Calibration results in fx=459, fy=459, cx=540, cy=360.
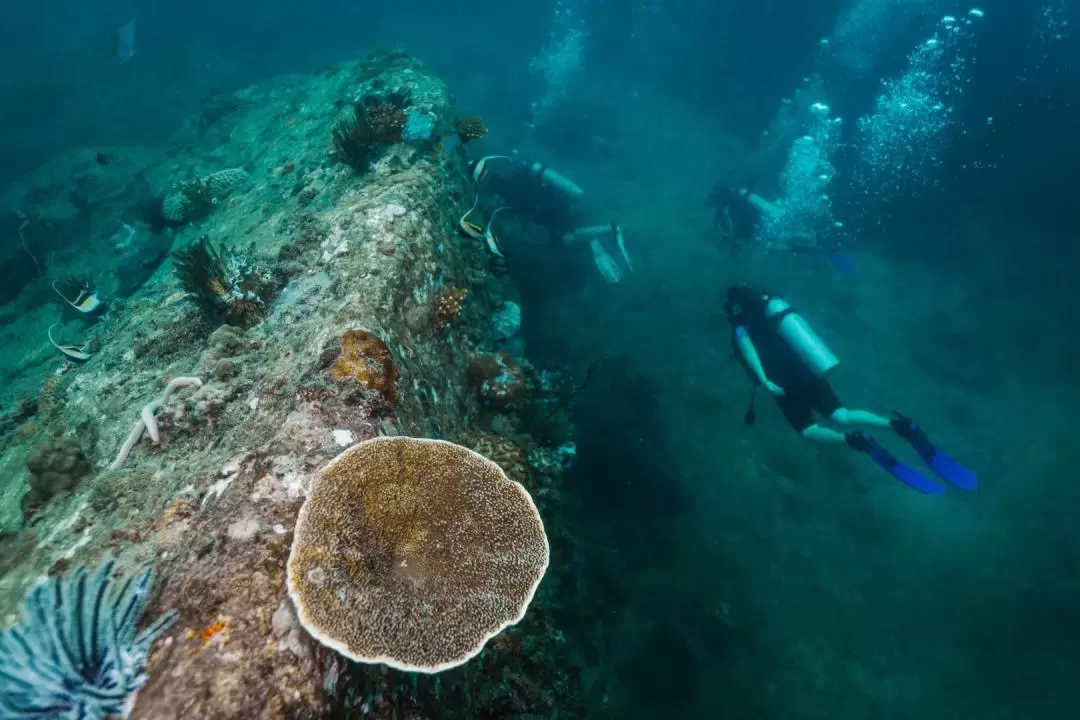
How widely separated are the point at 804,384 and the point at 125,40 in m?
21.5

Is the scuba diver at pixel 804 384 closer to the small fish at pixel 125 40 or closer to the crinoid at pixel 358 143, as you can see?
the crinoid at pixel 358 143

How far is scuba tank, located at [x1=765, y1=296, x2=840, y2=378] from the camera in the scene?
991cm

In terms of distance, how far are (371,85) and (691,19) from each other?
27.4 meters

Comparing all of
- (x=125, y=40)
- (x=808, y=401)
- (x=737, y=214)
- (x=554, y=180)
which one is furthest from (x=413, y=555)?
(x=125, y=40)

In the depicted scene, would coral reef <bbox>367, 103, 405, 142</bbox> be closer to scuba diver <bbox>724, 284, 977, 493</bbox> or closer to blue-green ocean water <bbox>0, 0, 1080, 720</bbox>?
blue-green ocean water <bbox>0, 0, 1080, 720</bbox>

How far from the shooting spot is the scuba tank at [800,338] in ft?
32.5

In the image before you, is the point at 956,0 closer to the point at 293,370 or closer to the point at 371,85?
the point at 371,85

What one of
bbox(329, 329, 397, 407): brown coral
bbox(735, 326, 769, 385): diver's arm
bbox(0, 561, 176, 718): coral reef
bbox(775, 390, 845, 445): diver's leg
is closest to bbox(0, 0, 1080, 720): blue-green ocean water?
bbox(735, 326, 769, 385): diver's arm

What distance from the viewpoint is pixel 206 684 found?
77.0 inches

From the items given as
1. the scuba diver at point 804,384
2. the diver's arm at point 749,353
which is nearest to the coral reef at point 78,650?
the scuba diver at point 804,384

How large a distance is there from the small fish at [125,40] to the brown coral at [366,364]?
17.1m

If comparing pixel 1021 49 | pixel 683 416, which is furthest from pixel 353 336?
pixel 1021 49

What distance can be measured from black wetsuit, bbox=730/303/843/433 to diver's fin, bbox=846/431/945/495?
2.95 feet

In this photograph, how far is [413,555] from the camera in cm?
239
